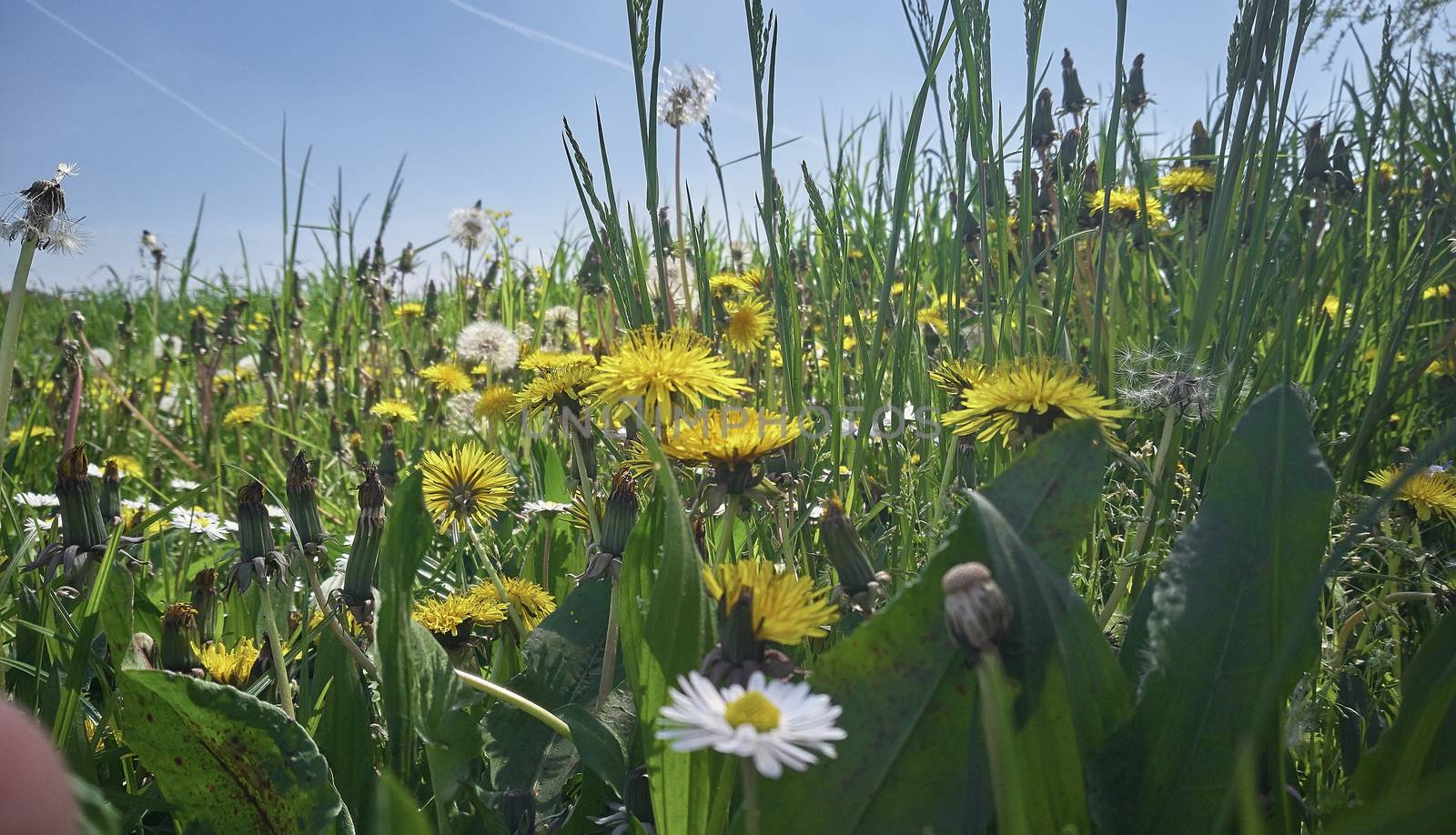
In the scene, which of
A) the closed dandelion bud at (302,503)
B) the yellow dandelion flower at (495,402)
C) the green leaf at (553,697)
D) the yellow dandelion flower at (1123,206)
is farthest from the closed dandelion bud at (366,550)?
the yellow dandelion flower at (1123,206)

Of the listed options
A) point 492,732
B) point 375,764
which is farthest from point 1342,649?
point 375,764

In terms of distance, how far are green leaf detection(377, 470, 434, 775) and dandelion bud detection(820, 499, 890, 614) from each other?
0.32m

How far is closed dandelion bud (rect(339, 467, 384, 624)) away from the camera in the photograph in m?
0.90

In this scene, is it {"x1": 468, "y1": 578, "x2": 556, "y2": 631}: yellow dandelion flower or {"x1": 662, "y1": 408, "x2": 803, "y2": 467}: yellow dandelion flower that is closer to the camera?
{"x1": 662, "y1": 408, "x2": 803, "y2": 467}: yellow dandelion flower

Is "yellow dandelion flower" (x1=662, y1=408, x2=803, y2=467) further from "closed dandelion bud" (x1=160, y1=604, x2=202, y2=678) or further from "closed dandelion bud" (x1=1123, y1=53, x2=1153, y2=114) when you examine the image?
"closed dandelion bud" (x1=1123, y1=53, x2=1153, y2=114)

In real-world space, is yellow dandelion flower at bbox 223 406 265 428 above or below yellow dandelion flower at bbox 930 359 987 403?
above

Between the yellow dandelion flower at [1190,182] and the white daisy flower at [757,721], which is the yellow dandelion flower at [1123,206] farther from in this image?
the white daisy flower at [757,721]

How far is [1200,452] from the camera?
3.49 feet

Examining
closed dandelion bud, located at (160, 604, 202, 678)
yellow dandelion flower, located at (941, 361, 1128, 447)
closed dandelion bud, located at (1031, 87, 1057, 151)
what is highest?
closed dandelion bud, located at (1031, 87, 1057, 151)

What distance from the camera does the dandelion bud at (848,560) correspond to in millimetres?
759

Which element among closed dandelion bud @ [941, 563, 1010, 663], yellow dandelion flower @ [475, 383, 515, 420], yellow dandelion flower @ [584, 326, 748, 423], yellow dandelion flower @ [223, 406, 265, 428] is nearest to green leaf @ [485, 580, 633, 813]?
yellow dandelion flower @ [584, 326, 748, 423]

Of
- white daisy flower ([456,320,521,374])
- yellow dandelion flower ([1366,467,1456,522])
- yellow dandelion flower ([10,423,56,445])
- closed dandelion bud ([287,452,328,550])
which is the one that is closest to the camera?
closed dandelion bud ([287,452,328,550])

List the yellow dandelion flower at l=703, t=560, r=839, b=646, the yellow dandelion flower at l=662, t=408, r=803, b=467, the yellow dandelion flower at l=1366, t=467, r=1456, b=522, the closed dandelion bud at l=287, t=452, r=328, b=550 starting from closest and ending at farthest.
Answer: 1. the yellow dandelion flower at l=703, t=560, r=839, b=646
2. the yellow dandelion flower at l=662, t=408, r=803, b=467
3. the closed dandelion bud at l=287, t=452, r=328, b=550
4. the yellow dandelion flower at l=1366, t=467, r=1456, b=522

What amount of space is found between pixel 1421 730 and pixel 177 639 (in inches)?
39.8
